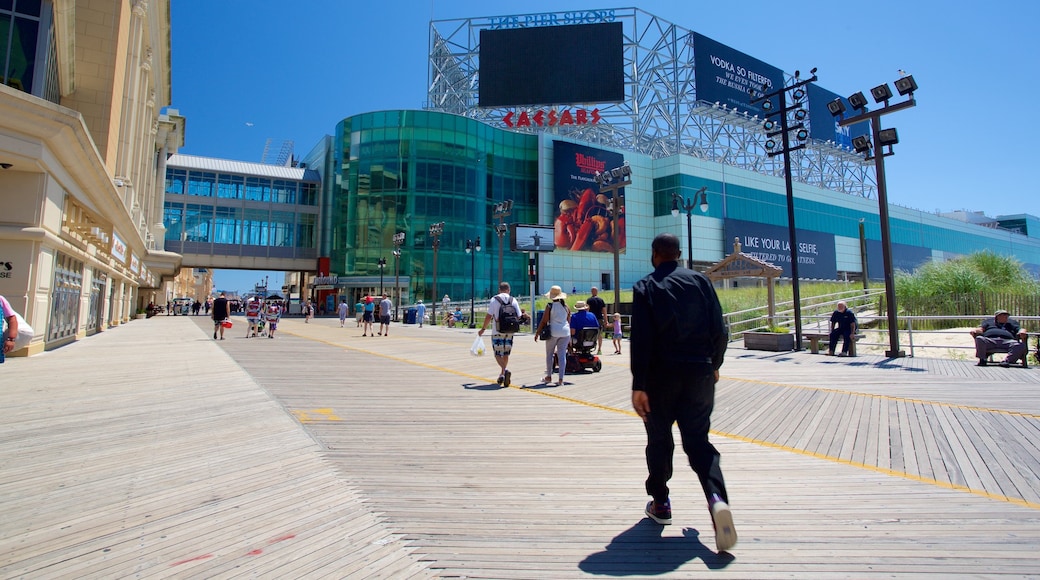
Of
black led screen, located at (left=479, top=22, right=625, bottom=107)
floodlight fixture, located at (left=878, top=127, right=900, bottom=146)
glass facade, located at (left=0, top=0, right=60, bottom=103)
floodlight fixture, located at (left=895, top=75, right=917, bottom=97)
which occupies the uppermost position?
black led screen, located at (left=479, top=22, right=625, bottom=107)

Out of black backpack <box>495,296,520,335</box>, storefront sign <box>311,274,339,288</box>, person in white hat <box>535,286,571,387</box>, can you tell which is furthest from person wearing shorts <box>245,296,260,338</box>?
storefront sign <box>311,274,339,288</box>

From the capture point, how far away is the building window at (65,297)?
43.6 ft

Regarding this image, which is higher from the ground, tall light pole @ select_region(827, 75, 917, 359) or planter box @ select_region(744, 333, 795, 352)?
tall light pole @ select_region(827, 75, 917, 359)

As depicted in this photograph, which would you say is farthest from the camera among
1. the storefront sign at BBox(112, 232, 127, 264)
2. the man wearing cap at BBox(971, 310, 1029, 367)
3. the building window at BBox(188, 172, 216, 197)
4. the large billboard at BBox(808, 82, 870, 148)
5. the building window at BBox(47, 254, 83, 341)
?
the large billboard at BBox(808, 82, 870, 148)

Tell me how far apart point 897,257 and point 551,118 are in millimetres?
63350

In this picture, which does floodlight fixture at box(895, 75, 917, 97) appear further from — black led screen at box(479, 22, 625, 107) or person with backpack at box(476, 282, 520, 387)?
black led screen at box(479, 22, 625, 107)

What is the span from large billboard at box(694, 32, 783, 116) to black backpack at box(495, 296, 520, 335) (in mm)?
60853

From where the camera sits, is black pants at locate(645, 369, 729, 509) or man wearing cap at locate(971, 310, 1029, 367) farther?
man wearing cap at locate(971, 310, 1029, 367)

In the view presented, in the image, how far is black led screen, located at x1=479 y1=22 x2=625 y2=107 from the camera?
57000mm

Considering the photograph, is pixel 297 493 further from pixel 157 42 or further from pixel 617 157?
pixel 617 157

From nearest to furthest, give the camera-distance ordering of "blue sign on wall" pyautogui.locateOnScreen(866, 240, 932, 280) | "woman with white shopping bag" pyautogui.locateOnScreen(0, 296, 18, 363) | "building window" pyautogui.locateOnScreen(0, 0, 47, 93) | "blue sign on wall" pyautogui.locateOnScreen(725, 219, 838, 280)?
"woman with white shopping bag" pyautogui.locateOnScreen(0, 296, 18, 363) < "building window" pyautogui.locateOnScreen(0, 0, 47, 93) < "blue sign on wall" pyautogui.locateOnScreen(725, 219, 838, 280) < "blue sign on wall" pyautogui.locateOnScreen(866, 240, 932, 280)

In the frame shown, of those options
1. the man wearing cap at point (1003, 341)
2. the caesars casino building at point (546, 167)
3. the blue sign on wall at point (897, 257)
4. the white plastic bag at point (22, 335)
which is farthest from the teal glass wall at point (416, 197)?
the blue sign on wall at point (897, 257)

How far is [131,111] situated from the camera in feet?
89.7

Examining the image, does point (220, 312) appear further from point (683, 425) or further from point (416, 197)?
point (416, 197)
